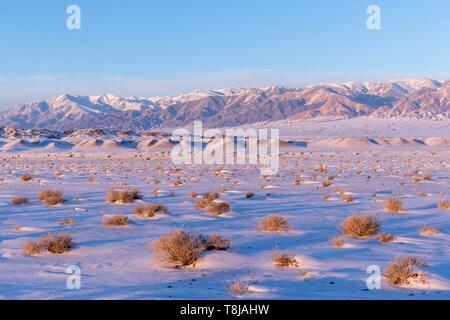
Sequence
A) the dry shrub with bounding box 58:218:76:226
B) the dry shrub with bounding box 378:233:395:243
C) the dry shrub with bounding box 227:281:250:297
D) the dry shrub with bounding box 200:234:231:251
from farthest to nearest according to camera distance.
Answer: the dry shrub with bounding box 58:218:76:226
the dry shrub with bounding box 378:233:395:243
the dry shrub with bounding box 200:234:231:251
the dry shrub with bounding box 227:281:250:297

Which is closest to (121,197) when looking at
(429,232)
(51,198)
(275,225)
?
(51,198)

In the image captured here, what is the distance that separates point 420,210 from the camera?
1379 centimetres

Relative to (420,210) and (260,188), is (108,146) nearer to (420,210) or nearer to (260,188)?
(260,188)

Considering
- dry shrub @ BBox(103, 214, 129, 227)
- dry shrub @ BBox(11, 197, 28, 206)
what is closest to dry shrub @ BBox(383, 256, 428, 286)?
dry shrub @ BBox(103, 214, 129, 227)

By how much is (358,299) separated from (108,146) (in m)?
72.5

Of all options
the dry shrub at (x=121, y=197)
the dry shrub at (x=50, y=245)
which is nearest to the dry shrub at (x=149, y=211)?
the dry shrub at (x=121, y=197)

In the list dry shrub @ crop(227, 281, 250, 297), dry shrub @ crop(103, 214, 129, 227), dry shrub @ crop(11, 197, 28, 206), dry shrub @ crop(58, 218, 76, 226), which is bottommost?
dry shrub @ crop(11, 197, 28, 206)

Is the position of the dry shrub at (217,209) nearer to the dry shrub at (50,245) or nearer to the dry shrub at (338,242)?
the dry shrub at (338,242)

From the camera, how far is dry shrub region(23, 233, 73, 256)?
8266 mm

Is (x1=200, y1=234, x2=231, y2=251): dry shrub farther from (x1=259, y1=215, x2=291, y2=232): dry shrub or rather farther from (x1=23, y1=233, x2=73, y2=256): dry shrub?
(x1=23, y1=233, x2=73, y2=256): dry shrub

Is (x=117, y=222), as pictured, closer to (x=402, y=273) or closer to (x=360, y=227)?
(x=360, y=227)

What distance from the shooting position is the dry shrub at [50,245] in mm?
8266

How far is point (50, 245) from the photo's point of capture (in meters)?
8.38
